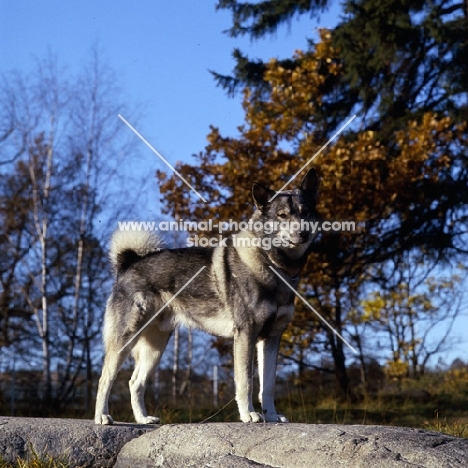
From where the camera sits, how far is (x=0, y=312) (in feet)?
55.4

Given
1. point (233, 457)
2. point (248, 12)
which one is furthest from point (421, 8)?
point (233, 457)

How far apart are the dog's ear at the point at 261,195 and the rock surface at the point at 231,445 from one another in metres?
2.03

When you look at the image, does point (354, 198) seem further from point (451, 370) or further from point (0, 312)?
point (0, 312)

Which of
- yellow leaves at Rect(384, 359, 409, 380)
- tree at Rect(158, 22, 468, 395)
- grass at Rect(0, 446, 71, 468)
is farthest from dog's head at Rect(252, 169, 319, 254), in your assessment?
yellow leaves at Rect(384, 359, 409, 380)

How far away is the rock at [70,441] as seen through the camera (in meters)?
5.45

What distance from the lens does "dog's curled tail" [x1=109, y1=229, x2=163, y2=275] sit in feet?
21.8

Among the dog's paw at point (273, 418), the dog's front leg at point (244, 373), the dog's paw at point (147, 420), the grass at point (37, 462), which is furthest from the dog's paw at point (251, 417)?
the grass at point (37, 462)

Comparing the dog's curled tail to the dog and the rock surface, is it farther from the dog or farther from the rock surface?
the rock surface

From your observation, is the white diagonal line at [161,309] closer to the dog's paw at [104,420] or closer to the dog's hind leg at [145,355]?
the dog's hind leg at [145,355]

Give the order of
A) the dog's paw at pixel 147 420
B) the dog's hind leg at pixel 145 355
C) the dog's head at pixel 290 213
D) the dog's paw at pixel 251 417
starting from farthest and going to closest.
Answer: the dog's hind leg at pixel 145 355
the dog's paw at pixel 147 420
the dog's head at pixel 290 213
the dog's paw at pixel 251 417

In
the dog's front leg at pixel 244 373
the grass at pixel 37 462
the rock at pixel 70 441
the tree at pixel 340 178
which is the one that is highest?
the tree at pixel 340 178

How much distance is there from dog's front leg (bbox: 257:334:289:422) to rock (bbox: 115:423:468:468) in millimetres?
744

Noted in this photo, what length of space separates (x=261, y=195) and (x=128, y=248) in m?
1.49

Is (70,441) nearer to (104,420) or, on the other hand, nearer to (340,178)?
(104,420)
